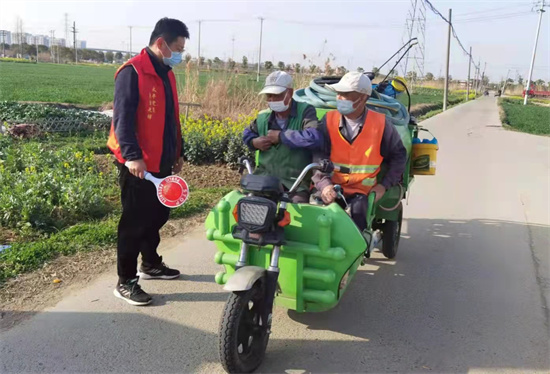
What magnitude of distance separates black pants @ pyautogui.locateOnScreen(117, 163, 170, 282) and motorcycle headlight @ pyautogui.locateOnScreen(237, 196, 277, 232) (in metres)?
1.13

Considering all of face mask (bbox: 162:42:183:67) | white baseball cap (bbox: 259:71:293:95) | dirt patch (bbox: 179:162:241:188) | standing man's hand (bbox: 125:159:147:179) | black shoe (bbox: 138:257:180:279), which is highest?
face mask (bbox: 162:42:183:67)

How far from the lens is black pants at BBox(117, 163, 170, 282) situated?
12.1 feet

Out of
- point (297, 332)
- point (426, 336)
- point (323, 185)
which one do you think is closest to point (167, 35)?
point (323, 185)

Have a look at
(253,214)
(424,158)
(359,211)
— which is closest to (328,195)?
(359,211)

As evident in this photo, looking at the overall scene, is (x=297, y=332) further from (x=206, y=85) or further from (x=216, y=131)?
(x=206, y=85)

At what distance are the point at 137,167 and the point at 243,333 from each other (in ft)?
4.53

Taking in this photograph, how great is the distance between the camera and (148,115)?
356 centimetres

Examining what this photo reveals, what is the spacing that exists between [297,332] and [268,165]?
4.31ft

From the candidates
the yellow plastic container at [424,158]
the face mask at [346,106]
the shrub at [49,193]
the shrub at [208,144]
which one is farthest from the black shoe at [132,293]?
the shrub at [208,144]

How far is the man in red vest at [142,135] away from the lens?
3.41 meters

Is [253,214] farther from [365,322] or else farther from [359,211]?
[365,322]

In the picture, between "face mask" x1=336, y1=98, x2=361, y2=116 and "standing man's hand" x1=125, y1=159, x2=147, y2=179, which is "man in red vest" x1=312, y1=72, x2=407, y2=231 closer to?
"face mask" x1=336, y1=98, x2=361, y2=116

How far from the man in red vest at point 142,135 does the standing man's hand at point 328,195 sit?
4.15 ft

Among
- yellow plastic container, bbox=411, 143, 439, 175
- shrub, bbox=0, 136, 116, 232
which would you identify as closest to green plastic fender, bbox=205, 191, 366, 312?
yellow plastic container, bbox=411, 143, 439, 175
